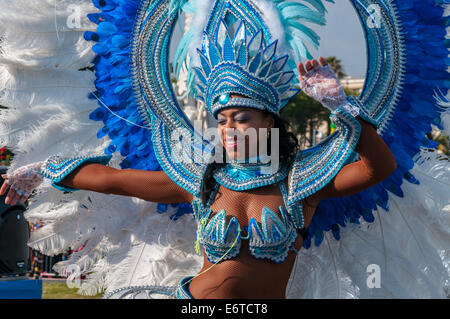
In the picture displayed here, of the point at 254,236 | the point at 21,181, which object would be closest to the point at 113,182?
the point at 21,181

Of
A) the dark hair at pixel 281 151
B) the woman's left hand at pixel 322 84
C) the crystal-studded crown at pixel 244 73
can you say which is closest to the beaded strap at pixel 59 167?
the dark hair at pixel 281 151

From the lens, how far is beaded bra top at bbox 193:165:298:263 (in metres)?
2.68

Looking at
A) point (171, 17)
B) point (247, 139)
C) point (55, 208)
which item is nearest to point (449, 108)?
point (247, 139)

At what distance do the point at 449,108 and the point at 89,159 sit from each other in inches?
78.9

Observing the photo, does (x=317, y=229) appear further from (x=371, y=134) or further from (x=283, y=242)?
(x=371, y=134)

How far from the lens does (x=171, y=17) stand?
318 centimetres

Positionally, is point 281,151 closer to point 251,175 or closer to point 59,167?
point 251,175

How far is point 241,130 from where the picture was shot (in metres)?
2.75

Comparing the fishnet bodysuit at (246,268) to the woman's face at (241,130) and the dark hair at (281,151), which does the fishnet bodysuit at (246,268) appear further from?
the woman's face at (241,130)

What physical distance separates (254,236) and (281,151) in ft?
1.64

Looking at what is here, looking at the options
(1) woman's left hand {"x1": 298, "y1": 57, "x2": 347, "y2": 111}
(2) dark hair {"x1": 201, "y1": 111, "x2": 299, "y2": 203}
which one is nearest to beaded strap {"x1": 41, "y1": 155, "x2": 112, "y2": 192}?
(2) dark hair {"x1": 201, "y1": 111, "x2": 299, "y2": 203}

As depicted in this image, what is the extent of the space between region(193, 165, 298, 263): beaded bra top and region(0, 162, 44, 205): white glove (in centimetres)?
102

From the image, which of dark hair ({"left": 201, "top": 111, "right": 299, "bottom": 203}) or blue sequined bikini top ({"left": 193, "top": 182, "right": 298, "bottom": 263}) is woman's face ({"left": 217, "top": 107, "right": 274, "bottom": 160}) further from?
blue sequined bikini top ({"left": 193, "top": 182, "right": 298, "bottom": 263})

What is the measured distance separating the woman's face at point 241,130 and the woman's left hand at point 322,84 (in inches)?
15.1
